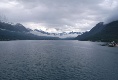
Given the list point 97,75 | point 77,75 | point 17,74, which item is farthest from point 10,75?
point 97,75

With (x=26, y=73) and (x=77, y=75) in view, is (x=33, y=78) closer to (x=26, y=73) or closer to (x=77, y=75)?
(x=26, y=73)

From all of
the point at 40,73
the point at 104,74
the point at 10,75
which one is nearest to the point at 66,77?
the point at 40,73

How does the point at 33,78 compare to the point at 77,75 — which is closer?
the point at 33,78

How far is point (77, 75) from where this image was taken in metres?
87.5

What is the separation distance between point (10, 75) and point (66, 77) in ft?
96.9

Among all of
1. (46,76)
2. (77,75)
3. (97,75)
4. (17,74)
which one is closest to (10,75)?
(17,74)

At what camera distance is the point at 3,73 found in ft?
294

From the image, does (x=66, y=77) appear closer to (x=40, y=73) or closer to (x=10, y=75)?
(x=40, y=73)

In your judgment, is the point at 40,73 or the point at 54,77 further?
the point at 40,73

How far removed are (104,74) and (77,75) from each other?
15.8 meters

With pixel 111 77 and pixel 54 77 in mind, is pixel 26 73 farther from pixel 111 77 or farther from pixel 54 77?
pixel 111 77

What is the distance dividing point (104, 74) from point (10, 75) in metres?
51.2

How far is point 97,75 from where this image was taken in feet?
291

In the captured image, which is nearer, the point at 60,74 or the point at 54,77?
Answer: the point at 54,77
